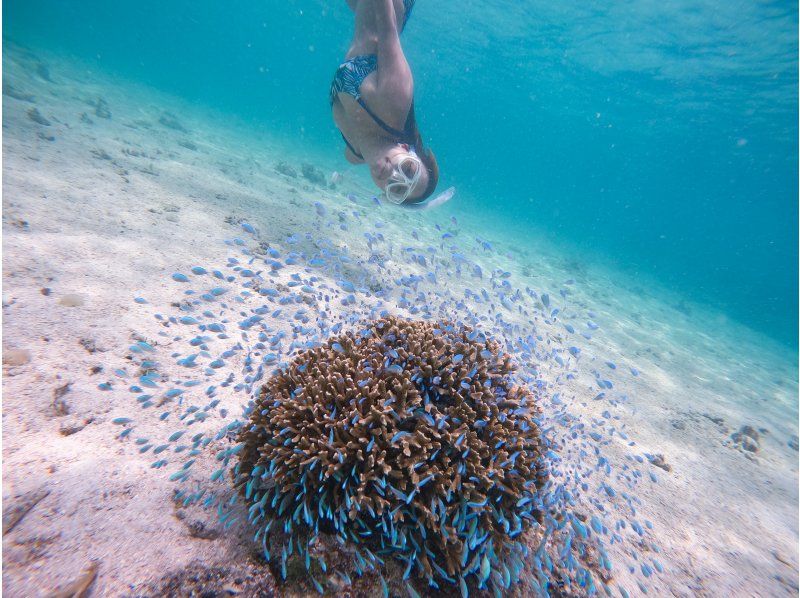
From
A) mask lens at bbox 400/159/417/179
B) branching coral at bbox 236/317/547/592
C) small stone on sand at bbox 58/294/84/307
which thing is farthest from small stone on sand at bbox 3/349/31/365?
mask lens at bbox 400/159/417/179

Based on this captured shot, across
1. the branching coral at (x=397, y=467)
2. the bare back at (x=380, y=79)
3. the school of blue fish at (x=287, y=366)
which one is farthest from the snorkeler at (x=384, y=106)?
the branching coral at (x=397, y=467)

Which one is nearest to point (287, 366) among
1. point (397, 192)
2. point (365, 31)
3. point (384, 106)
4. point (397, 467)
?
point (397, 467)

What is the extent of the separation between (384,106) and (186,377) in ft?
15.5

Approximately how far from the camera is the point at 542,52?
37938 millimetres

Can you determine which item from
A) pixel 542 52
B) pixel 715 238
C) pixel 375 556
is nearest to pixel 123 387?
pixel 375 556

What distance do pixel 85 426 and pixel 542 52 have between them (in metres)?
48.9

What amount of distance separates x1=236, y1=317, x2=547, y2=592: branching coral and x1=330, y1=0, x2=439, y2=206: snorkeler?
2574 mm

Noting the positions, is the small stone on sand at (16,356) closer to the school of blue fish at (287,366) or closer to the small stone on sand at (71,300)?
the school of blue fish at (287,366)

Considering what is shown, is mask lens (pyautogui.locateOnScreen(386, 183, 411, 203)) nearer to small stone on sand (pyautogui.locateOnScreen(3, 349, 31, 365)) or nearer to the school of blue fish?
the school of blue fish

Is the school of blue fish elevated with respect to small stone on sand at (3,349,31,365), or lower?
elevated

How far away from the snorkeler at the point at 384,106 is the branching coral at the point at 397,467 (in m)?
2.57

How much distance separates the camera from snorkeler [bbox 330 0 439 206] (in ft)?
15.5

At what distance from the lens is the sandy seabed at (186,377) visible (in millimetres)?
2846

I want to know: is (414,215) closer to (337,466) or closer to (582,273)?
(582,273)
